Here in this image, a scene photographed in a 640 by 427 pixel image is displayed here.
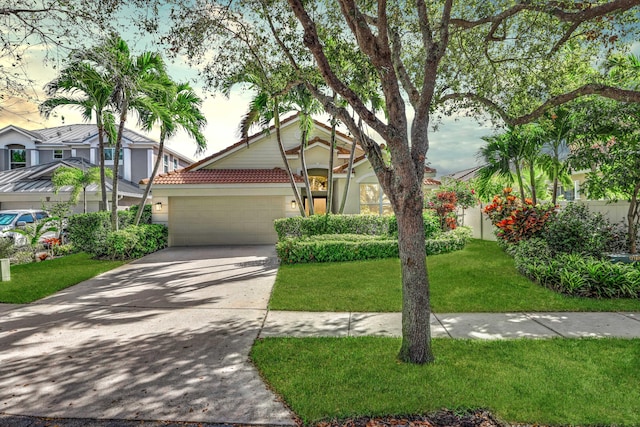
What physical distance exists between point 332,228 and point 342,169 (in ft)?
12.0

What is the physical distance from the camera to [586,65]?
8.24m

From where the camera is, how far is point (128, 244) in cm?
1332

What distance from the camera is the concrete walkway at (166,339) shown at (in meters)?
3.67

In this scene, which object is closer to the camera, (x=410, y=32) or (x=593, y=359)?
(x=593, y=359)

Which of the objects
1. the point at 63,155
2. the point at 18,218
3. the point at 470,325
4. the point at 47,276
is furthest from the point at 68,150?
the point at 470,325

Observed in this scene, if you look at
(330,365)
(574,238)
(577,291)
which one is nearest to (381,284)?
(577,291)

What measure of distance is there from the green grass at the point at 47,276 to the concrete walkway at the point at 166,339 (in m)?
0.45

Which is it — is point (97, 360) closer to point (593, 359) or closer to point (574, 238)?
point (593, 359)

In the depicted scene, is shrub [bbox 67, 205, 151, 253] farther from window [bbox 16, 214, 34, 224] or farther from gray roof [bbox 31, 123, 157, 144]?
gray roof [bbox 31, 123, 157, 144]

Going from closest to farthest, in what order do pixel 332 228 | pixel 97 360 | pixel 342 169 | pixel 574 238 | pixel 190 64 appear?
pixel 97 360 → pixel 190 64 → pixel 574 238 → pixel 332 228 → pixel 342 169

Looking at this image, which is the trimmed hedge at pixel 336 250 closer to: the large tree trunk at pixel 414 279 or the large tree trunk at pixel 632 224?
the large tree trunk at pixel 632 224

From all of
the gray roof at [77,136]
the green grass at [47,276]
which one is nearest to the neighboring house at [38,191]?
the gray roof at [77,136]

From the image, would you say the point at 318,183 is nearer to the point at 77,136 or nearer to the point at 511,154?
the point at 511,154

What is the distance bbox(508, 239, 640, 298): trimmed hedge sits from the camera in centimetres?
750
